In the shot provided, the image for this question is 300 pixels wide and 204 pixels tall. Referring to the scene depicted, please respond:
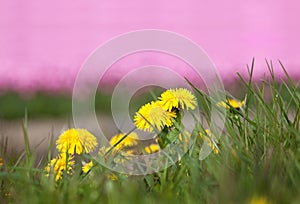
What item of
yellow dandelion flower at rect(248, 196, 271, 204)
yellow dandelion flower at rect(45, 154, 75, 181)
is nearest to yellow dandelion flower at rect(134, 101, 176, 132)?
yellow dandelion flower at rect(45, 154, 75, 181)

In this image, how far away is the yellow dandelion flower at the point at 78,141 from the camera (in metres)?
2.16

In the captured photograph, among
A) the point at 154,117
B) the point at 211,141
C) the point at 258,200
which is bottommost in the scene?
the point at 258,200

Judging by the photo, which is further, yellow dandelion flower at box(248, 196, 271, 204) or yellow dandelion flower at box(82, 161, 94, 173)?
yellow dandelion flower at box(82, 161, 94, 173)

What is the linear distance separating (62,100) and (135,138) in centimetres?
451

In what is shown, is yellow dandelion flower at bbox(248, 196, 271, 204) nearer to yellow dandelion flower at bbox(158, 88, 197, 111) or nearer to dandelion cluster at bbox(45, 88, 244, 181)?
dandelion cluster at bbox(45, 88, 244, 181)

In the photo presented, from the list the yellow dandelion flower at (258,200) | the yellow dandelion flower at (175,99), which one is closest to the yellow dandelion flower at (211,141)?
the yellow dandelion flower at (175,99)

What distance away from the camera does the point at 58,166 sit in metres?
2.16

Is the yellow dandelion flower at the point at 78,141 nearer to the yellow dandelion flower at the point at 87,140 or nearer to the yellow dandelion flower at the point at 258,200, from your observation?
the yellow dandelion flower at the point at 87,140

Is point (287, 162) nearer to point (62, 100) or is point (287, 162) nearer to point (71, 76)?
point (62, 100)

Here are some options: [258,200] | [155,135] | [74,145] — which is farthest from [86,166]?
[258,200]

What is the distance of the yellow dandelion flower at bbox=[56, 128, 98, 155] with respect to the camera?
216cm

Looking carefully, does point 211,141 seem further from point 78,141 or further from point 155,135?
point 78,141

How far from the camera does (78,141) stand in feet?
7.14

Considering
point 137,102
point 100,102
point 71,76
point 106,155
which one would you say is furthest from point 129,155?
point 71,76
